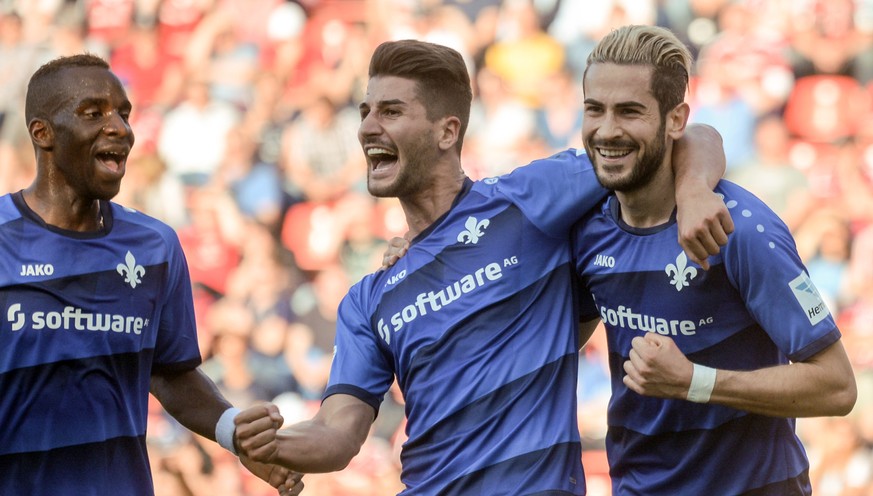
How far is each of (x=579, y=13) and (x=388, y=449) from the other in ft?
9.30

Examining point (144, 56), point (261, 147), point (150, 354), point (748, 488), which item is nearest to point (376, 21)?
point (261, 147)

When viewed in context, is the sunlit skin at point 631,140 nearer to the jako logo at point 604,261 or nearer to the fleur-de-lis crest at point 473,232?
the jako logo at point 604,261

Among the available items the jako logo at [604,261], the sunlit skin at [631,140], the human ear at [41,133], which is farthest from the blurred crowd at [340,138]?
the human ear at [41,133]

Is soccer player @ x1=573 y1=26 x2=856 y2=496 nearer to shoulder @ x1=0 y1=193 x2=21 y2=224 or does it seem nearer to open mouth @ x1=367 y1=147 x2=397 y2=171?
open mouth @ x1=367 y1=147 x2=397 y2=171

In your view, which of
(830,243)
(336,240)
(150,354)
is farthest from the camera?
(336,240)

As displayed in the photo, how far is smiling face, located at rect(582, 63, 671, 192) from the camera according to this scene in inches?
144

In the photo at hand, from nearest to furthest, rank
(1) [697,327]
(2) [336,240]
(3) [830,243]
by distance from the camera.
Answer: (1) [697,327]
(3) [830,243]
(2) [336,240]

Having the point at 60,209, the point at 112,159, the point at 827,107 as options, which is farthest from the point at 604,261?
the point at 827,107

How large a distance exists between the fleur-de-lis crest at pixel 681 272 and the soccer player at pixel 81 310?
1.36 metres

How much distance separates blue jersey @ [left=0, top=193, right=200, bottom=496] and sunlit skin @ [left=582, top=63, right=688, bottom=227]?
1503 millimetres

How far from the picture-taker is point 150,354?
4012 millimetres

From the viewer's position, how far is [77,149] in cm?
390

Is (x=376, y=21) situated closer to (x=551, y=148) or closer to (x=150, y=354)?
(x=551, y=148)

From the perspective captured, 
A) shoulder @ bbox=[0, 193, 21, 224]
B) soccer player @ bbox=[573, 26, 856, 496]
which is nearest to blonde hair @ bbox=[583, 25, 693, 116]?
soccer player @ bbox=[573, 26, 856, 496]
